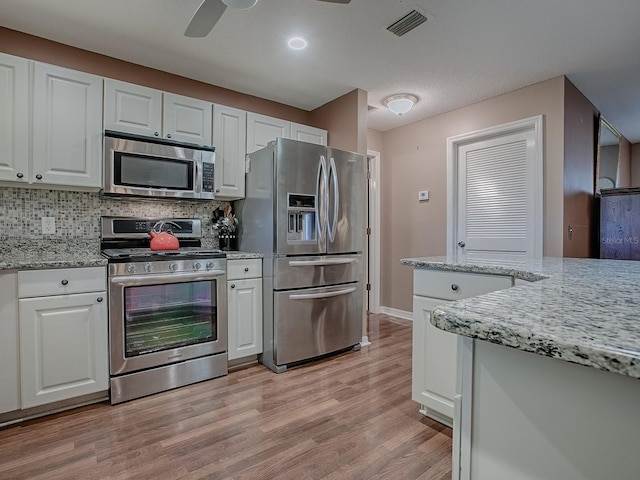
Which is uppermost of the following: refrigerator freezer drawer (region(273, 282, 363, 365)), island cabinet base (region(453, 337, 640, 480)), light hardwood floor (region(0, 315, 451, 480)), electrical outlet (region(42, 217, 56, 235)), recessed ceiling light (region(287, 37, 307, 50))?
recessed ceiling light (region(287, 37, 307, 50))

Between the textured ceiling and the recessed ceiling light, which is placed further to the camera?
the recessed ceiling light

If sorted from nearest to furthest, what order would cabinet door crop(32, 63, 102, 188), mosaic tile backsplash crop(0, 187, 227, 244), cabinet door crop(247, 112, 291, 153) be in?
cabinet door crop(32, 63, 102, 188) < mosaic tile backsplash crop(0, 187, 227, 244) < cabinet door crop(247, 112, 291, 153)

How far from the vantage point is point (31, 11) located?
7.16ft

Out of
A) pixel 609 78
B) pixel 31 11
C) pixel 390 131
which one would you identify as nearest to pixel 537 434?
pixel 31 11

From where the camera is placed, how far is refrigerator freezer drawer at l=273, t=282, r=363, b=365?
273 cm

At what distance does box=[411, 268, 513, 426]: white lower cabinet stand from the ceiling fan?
4.84 feet

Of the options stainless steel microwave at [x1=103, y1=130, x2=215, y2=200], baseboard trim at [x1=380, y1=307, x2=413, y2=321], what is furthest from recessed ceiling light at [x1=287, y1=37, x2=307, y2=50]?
baseboard trim at [x1=380, y1=307, x2=413, y2=321]

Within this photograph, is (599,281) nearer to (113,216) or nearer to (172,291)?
(172,291)

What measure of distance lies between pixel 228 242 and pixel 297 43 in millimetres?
1796

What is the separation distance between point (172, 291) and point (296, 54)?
2.05 meters

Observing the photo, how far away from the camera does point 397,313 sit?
14.6 feet

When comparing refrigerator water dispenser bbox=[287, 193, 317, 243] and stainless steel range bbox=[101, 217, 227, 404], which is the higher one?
refrigerator water dispenser bbox=[287, 193, 317, 243]

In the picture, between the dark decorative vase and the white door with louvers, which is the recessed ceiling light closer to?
the dark decorative vase

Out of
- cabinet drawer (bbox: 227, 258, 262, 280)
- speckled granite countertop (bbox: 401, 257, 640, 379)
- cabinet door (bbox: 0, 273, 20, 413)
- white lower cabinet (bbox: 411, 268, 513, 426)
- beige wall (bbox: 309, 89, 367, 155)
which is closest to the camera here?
speckled granite countertop (bbox: 401, 257, 640, 379)
